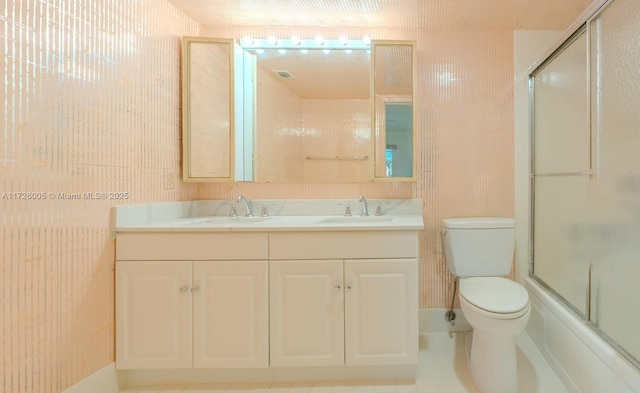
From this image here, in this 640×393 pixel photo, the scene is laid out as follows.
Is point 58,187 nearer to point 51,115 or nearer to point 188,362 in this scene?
point 51,115

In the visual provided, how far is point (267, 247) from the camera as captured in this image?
5.00 feet

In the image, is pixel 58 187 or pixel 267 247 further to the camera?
pixel 267 247

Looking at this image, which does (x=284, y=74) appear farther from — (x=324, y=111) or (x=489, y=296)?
(x=489, y=296)

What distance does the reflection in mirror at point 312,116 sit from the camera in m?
2.02

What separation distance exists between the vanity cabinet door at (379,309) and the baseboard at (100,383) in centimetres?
111

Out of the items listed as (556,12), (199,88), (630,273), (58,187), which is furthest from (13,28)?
(556,12)

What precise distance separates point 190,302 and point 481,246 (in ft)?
5.24

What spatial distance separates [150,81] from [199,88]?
0.32 metres

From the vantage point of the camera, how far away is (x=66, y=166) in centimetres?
129

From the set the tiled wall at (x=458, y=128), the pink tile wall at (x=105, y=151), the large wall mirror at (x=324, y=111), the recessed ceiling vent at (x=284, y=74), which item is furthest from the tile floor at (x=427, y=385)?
the recessed ceiling vent at (x=284, y=74)

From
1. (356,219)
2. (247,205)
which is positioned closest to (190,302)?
(247,205)

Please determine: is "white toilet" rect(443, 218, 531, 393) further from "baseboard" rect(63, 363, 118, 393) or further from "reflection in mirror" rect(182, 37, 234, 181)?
"baseboard" rect(63, 363, 118, 393)

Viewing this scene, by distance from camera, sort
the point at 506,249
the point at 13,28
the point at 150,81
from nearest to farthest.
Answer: the point at 13,28
the point at 150,81
the point at 506,249

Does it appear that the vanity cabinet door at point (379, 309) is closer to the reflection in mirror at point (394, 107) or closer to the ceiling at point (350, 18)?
the reflection in mirror at point (394, 107)
